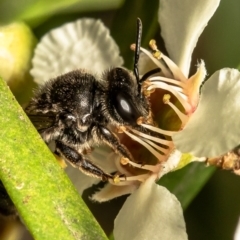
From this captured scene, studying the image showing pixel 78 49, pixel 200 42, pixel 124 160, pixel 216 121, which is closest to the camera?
pixel 216 121

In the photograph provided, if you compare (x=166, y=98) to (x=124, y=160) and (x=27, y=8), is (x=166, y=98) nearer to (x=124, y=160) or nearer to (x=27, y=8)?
(x=124, y=160)

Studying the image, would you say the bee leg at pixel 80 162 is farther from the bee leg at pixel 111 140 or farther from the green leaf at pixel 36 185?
the green leaf at pixel 36 185

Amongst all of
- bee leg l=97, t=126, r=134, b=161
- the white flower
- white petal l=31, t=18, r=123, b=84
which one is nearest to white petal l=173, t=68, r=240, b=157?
the white flower

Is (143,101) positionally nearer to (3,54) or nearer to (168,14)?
(168,14)

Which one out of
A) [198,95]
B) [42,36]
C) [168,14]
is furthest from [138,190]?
[42,36]

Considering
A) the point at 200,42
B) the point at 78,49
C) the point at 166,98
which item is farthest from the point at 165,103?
the point at 200,42

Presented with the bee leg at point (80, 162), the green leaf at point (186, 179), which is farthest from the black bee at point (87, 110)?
the green leaf at point (186, 179)

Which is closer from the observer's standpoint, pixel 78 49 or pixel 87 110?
pixel 87 110
